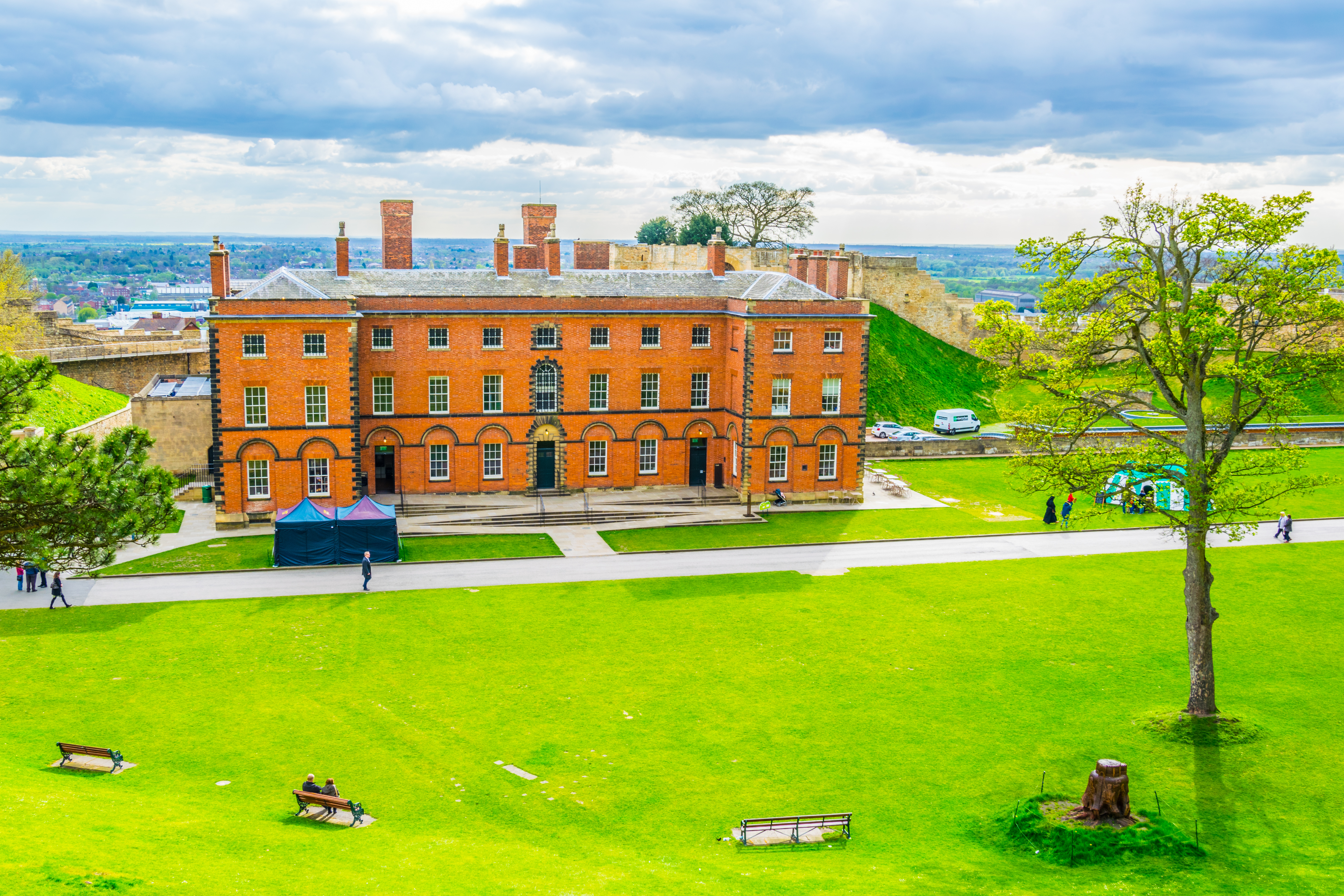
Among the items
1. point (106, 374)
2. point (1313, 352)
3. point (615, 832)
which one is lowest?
point (615, 832)

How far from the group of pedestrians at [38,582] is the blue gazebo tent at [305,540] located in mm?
6422

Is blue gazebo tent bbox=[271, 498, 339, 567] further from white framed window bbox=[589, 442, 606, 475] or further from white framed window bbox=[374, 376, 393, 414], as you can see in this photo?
white framed window bbox=[589, 442, 606, 475]

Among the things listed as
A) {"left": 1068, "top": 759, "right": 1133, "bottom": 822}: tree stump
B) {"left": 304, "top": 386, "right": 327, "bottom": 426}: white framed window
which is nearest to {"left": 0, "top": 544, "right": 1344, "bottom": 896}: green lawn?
{"left": 1068, "top": 759, "right": 1133, "bottom": 822}: tree stump

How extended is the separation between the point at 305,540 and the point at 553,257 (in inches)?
691

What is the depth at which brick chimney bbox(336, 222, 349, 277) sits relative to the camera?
44469 millimetres

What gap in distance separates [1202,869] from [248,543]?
3195 centimetres

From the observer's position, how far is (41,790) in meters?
18.5

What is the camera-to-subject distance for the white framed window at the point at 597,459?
4728 centimetres

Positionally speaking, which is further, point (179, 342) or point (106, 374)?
point (179, 342)

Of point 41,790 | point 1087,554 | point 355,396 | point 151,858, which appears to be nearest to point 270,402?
point 355,396

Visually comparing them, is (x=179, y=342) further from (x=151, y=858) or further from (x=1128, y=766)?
(x=1128, y=766)

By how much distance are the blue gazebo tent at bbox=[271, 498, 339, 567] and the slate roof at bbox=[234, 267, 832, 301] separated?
10.0 meters

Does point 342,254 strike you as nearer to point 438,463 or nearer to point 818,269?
point 438,463

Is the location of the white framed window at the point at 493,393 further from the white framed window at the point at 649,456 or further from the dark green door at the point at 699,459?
the dark green door at the point at 699,459
